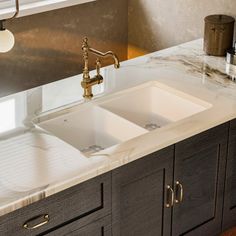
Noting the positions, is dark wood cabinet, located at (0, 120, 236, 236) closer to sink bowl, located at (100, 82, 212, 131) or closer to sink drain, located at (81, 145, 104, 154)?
sink bowl, located at (100, 82, 212, 131)

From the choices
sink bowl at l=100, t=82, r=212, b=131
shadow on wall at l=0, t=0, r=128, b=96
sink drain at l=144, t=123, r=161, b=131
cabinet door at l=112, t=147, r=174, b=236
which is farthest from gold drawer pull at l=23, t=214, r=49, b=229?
shadow on wall at l=0, t=0, r=128, b=96

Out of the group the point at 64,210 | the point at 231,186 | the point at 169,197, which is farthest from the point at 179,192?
the point at 64,210

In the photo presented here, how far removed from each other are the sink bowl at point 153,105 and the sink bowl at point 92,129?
8 cm

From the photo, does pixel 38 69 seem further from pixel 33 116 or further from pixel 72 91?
pixel 33 116

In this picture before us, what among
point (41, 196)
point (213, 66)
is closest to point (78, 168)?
point (41, 196)

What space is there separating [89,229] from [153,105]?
882 millimetres

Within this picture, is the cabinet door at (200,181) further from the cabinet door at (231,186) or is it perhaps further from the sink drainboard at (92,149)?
the sink drainboard at (92,149)

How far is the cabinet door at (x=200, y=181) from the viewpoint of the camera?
2873mm

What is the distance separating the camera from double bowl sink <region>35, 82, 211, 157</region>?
116 inches

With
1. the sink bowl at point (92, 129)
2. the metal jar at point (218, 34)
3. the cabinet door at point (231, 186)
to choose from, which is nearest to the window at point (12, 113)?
the sink bowl at point (92, 129)

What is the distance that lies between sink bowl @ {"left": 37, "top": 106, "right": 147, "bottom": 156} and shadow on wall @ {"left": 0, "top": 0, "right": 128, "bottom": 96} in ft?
2.52

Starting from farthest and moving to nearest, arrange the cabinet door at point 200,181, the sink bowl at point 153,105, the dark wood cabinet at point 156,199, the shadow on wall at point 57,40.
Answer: the shadow on wall at point 57,40, the sink bowl at point 153,105, the cabinet door at point 200,181, the dark wood cabinet at point 156,199

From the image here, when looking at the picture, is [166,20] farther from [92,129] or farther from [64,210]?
[64,210]

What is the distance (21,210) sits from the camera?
233 cm
